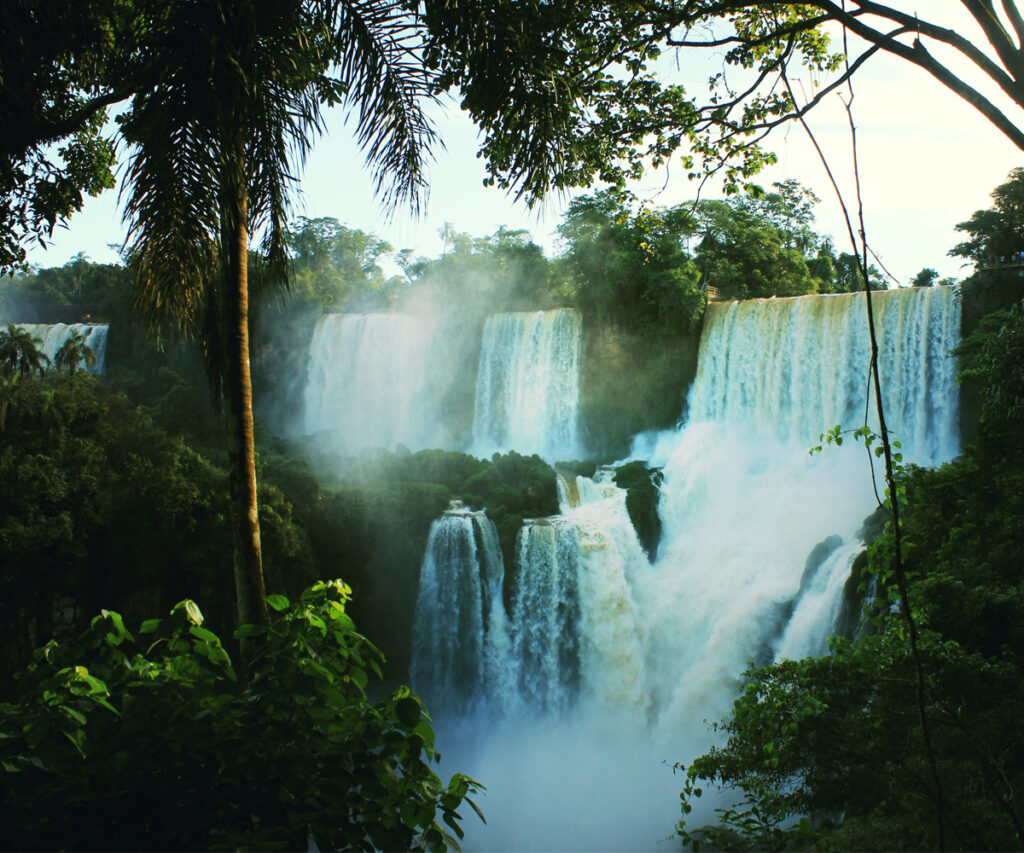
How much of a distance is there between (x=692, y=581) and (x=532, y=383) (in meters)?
9.80

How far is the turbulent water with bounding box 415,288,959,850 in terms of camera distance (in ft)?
44.9

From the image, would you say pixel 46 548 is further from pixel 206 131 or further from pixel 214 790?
pixel 214 790

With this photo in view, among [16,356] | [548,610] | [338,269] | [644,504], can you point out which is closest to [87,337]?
[16,356]

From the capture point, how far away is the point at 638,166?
6.01 m

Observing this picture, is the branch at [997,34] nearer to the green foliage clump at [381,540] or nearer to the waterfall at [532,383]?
the green foliage clump at [381,540]

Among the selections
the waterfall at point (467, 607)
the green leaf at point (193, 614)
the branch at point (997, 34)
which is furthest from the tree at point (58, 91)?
the waterfall at point (467, 607)

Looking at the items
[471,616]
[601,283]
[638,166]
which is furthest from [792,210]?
[638,166]

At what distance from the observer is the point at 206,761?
2.12 metres

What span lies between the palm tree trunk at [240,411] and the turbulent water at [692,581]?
33.5 feet

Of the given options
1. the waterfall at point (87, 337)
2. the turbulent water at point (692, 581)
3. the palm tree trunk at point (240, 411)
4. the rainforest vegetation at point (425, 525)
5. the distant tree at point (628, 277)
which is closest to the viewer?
the rainforest vegetation at point (425, 525)

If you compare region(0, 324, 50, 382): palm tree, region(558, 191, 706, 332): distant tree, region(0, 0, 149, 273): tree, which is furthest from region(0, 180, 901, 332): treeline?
region(0, 0, 149, 273): tree

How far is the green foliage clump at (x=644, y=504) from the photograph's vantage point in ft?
59.4

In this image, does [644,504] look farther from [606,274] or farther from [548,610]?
[606,274]

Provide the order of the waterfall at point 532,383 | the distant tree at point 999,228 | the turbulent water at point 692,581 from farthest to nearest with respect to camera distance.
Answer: the waterfall at point 532,383
the distant tree at point 999,228
the turbulent water at point 692,581
